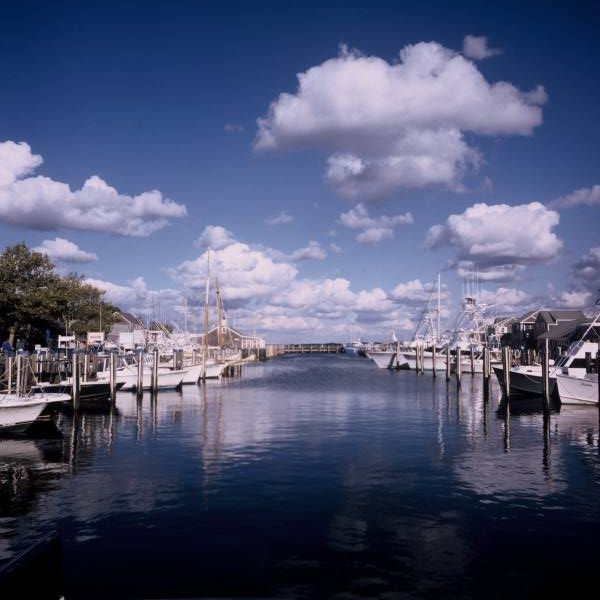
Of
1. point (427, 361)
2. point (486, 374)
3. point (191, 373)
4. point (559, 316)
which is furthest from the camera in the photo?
point (559, 316)

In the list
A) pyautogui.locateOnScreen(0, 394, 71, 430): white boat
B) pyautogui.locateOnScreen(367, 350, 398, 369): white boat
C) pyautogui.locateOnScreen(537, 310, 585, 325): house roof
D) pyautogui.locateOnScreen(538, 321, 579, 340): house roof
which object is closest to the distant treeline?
pyautogui.locateOnScreen(0, 394, 71, 430): white boat

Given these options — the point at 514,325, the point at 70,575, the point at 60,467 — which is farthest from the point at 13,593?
the point at 514,325

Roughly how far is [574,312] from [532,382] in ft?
210

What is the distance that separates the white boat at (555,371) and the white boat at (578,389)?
2.29 metres

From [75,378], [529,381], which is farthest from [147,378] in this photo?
[529,381]

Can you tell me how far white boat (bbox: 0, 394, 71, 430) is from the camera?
1264 inches

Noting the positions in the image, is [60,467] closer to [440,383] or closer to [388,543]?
[388,543]

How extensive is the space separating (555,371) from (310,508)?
1686 inches

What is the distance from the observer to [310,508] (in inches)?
738

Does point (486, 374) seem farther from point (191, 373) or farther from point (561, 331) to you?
point (561, 331)

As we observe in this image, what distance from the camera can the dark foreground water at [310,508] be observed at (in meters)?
13.3

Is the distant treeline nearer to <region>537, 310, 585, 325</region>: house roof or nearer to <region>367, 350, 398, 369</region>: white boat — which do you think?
<region>367, 350, 398, 369</region>: white boat

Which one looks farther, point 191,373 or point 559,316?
point 559,316

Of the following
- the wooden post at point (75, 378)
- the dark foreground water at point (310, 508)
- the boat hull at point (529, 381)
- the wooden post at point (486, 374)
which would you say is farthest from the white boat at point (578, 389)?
the wooden post at point (75, 378)
